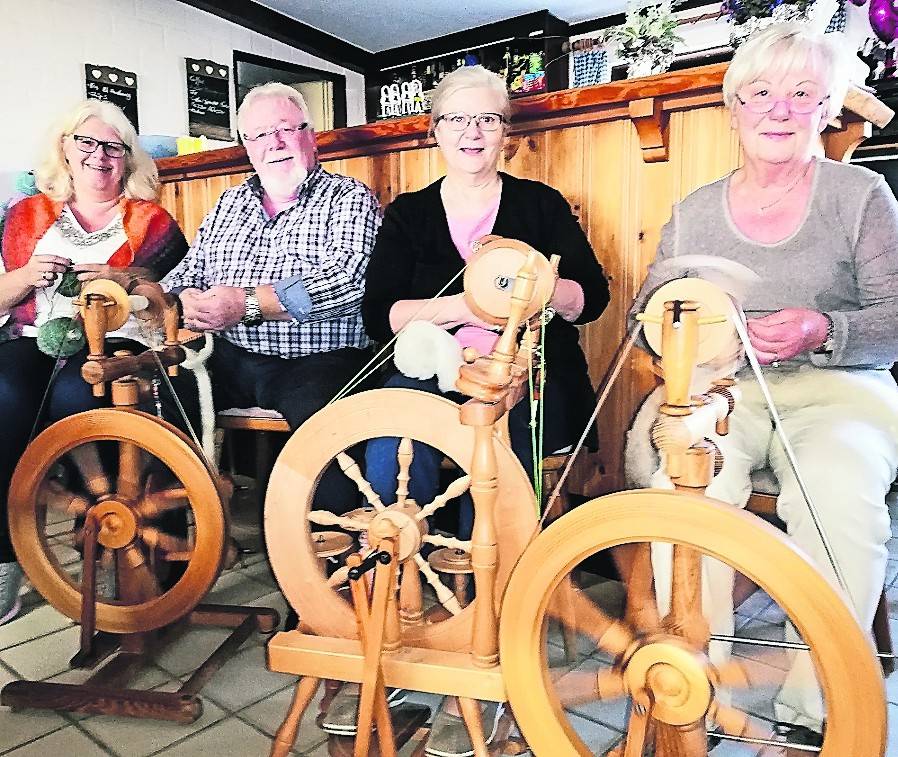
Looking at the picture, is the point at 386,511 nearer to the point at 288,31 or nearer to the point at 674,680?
the point at 674,680

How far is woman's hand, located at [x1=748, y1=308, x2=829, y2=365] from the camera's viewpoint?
1.27m

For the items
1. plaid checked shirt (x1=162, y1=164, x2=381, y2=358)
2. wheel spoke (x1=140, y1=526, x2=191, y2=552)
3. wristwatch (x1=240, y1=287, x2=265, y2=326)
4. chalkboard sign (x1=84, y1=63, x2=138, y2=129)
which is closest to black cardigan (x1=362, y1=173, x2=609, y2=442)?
plaid checked shirt (x1=162, y1=164, x2=381, y2=358)

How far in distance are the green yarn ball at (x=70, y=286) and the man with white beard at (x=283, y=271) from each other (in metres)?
0.25

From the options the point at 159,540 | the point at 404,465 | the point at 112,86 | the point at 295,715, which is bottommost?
the point at 295,715

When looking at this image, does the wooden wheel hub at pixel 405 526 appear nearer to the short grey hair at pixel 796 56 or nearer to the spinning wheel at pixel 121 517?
the spinning wheel at pixel 121 517

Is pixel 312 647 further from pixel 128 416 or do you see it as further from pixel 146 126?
pixel 146 126

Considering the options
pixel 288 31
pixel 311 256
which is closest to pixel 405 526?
pixel 311 256

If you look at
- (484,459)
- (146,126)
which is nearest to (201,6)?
(146,126)

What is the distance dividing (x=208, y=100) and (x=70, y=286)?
5.45 feet

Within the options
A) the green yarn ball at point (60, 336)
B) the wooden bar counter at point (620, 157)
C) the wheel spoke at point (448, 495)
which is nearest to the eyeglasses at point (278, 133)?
the wooden bar counter at point (620, 157)

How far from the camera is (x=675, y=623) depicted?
0.94 metres

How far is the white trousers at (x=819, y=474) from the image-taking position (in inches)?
46.6

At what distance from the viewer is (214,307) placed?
167cm

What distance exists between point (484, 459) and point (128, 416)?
2.28ft
